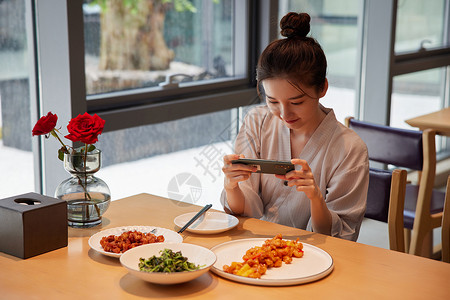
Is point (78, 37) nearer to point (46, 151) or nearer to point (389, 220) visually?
point (46, 151)

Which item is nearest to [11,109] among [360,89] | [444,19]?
[360,89]

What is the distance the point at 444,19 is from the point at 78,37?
3597 mm

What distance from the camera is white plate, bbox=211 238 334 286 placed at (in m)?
1.22

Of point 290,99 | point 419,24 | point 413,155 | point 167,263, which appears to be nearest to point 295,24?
point 290,99

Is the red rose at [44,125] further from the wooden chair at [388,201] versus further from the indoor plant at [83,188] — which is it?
the wooden chair at [388,201]

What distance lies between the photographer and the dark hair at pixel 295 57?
1.66m

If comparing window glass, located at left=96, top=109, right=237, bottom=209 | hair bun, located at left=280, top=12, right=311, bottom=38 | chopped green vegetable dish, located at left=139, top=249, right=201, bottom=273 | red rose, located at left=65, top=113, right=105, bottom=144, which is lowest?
window glass, located at left=96, top=109, right=237, bottom=209

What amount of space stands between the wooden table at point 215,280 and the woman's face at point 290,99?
37 centimetres

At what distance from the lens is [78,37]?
7.09ft

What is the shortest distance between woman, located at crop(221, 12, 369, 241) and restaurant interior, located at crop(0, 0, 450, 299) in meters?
0.12

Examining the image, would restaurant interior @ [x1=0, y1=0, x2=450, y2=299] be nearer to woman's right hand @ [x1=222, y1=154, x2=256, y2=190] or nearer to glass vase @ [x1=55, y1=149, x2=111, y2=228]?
glass vase @ [x1=55, y1=149, x2=111, y2=228]

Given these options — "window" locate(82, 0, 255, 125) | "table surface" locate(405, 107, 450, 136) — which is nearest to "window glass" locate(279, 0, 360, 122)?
"table surface" locate(405, 107, 450, 136)

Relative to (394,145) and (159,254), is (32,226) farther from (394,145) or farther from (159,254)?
(394,145)

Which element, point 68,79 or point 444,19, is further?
point 444,19
